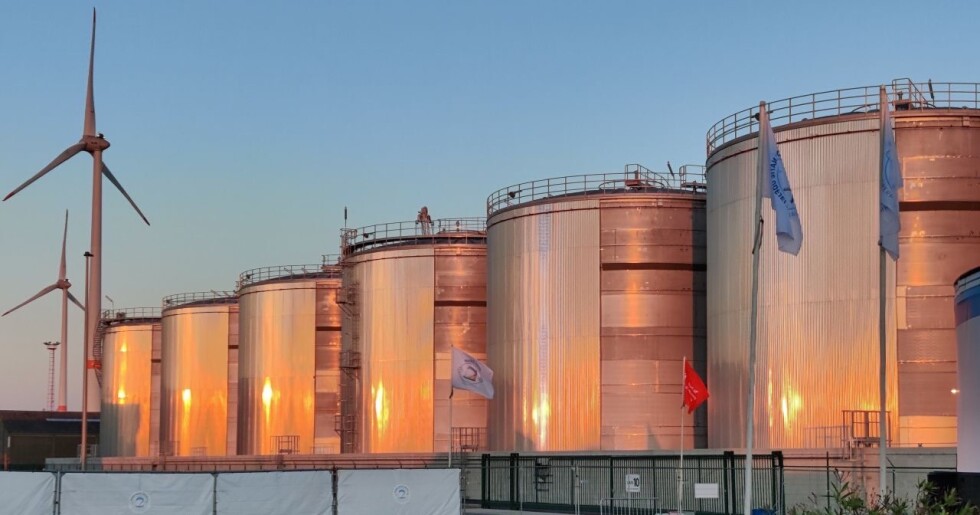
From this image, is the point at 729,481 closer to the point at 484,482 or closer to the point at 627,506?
the point at 627,506

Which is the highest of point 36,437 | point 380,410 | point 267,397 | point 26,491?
point 267,397

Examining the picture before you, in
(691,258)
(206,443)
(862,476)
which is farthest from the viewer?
(206,443)

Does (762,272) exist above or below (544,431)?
above

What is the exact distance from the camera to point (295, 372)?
79.4 metres

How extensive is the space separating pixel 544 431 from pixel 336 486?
25.2 metres

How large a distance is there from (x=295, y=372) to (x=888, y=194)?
52.7 metres

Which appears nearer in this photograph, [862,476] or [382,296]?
[862,476]

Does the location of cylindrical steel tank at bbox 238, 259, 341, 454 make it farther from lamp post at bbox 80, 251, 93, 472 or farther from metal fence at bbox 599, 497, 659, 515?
metal fence at bbox 599, 497, 659, 515

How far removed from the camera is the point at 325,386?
78562 mm

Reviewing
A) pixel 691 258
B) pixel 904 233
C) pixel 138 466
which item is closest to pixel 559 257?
pixel 691 258

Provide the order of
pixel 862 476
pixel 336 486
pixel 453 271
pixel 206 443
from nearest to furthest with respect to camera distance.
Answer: pixel 336 486
pixel 862 476
pixel 453 271
pixel 206 443

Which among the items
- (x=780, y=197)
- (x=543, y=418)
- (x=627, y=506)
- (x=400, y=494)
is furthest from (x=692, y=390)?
(x=543, y=418)

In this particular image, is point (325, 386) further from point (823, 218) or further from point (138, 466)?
point (823, 218)

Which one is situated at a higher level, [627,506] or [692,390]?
[692,390]
